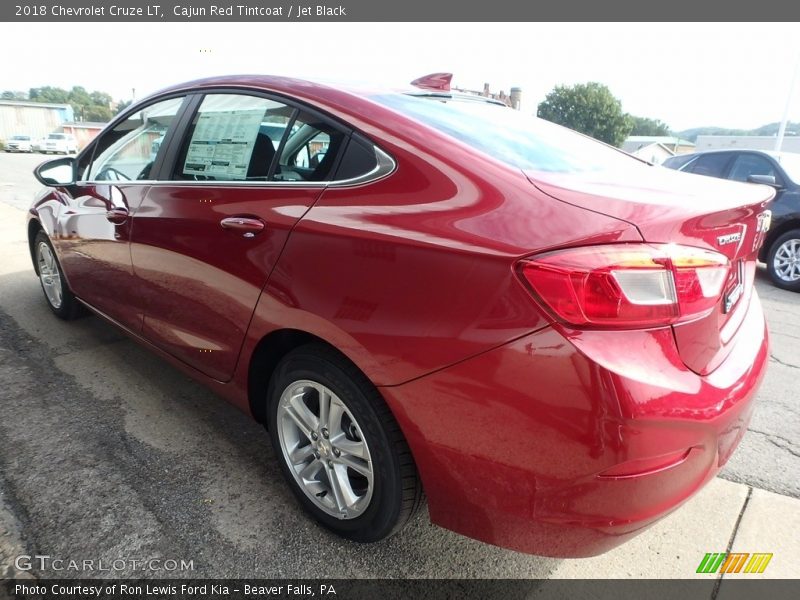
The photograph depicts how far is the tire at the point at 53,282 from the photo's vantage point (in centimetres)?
377

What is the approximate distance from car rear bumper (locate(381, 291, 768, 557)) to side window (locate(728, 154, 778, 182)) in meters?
6.62

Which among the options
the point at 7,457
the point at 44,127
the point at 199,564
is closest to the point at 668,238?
the point at 199,564

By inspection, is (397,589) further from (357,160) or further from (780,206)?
(780,206)

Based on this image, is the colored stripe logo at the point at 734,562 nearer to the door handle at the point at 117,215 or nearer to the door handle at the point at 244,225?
the door handle at the point at 244,225

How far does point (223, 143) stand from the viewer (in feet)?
7.63

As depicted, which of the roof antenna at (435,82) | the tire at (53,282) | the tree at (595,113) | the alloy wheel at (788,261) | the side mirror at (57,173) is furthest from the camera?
the tree at (595,113)

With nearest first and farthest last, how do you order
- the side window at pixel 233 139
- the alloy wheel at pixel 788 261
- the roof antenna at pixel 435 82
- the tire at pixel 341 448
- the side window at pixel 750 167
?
the tire at pixel 341 448 → the side window at pixel 233 139 → the roof antenna at pixel 435 82 → the alloy wheel at pixel 788 261 → the side window at pixel 750 167

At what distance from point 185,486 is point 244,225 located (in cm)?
113

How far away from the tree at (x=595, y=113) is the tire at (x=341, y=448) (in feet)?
260

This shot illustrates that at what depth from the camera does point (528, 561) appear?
1931 mm

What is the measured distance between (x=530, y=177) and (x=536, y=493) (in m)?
0.87

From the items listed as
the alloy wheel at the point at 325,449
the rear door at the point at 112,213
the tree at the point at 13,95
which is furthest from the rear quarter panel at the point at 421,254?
the tree at the point at 13,95

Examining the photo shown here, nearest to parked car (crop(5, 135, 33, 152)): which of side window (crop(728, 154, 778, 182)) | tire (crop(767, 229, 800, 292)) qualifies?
side window (crop(728, 154, 778, 182))

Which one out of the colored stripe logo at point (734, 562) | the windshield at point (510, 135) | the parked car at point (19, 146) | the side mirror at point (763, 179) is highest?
the windshield at point (510, 135)
